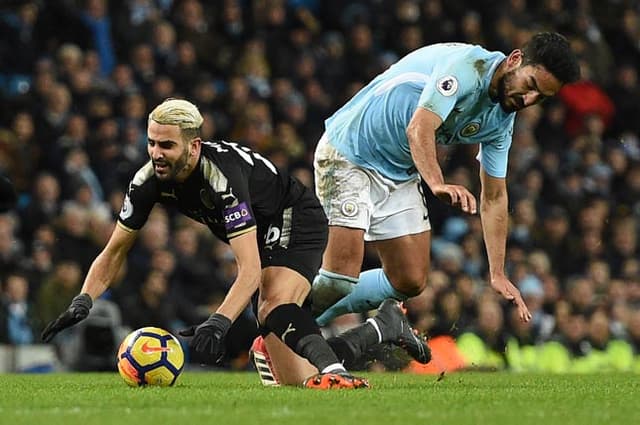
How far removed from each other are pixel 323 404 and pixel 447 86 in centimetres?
233

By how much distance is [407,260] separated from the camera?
368 inches

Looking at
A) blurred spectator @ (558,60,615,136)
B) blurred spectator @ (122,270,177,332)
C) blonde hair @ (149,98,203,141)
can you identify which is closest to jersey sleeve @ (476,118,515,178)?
blonde hair @ (149,98,203,141)

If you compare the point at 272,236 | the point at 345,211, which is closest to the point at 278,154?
the point at 345,211

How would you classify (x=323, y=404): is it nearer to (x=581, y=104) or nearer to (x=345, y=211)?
(x=345, y=211)

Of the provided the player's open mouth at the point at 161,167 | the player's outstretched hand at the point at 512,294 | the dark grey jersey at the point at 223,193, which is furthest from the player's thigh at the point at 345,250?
the player's open mouth at the point at 161,167

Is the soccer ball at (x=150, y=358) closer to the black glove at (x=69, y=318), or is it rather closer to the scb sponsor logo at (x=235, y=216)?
the black glove at (x=69, y=318)

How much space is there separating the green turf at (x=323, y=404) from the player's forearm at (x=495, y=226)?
87 cm

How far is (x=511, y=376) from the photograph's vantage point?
1112 cm

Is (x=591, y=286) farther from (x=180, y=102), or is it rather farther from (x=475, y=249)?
(x=180, y=102)

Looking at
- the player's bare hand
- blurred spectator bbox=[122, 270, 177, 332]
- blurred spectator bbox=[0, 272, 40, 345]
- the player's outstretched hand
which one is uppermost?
the player's bare hand

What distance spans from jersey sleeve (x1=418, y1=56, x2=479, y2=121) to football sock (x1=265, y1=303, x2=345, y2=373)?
145 cm

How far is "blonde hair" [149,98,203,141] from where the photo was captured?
784 centimetres

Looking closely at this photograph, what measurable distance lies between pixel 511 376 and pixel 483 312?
11.1 ft

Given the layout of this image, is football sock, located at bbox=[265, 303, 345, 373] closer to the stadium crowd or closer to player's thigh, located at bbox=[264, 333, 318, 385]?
player's thigh, located at bbox=[264, 333, 318, 385]
